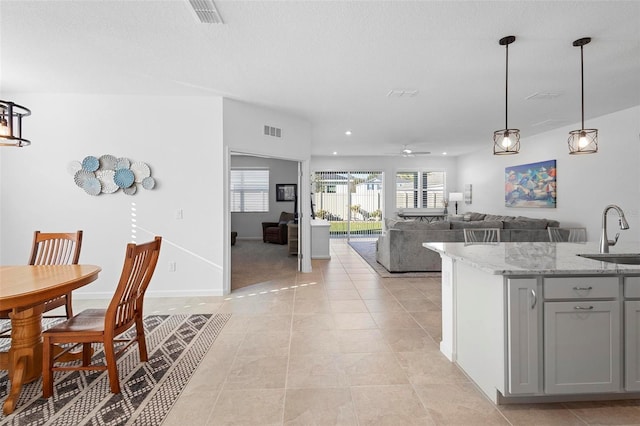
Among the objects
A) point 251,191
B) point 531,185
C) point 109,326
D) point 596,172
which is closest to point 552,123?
point 596,172

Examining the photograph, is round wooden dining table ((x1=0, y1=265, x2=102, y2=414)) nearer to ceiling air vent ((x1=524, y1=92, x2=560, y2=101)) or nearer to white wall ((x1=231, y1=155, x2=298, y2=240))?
ceiling air vent ((x1=524, y1=92, x2=560, y2=101))

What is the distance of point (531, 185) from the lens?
712 cm

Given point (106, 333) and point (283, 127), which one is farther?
point (283, 127)

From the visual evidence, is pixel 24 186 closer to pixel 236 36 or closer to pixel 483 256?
pixel 236 36

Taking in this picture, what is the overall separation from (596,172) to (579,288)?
500cm

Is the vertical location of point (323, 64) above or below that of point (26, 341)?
above

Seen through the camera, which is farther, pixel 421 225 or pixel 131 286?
pixel 421 225

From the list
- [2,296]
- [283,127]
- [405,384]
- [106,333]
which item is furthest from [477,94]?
[2,296]

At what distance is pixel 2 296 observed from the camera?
184 centimetres

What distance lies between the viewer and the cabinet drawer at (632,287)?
76.5 inches

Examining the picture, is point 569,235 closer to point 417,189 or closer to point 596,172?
point 596,172

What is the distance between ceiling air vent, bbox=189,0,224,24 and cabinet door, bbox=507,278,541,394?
108 inches

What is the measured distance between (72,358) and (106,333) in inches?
31.2

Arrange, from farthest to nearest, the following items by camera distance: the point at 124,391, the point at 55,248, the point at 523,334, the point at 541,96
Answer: the point at 541,96
the point at 55,248
the point at 124,391
the point at 523,334
